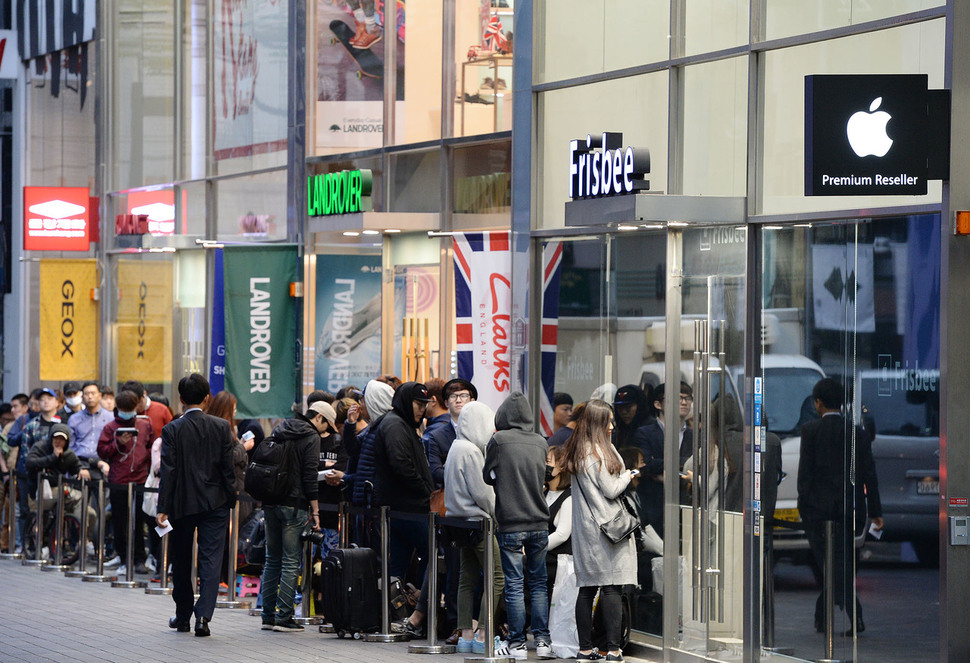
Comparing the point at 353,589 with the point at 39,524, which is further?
the point at 39,524

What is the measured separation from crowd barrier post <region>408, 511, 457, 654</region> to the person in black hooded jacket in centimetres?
45

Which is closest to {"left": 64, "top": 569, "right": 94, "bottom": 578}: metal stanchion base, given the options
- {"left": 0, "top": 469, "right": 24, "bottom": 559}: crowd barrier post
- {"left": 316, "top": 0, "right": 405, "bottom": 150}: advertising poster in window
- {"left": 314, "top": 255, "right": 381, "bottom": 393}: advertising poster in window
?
{"left": 0, "top": 469, "right": 24, "bottom": 559}: crowd barrier post

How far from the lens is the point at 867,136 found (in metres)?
9.51

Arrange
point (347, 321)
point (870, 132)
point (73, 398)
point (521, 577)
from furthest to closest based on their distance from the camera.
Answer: point (73, 398) → point (347, 321) → point (521, 577) → point (870, 132)

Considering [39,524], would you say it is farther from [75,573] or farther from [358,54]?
[358,54]

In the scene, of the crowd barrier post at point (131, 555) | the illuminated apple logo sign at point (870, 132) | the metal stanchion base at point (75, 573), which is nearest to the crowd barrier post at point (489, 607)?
the illuminated apple logo sign at point (870, 132)

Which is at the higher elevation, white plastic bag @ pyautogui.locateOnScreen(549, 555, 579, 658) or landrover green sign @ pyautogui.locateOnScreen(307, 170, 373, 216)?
landrover green sign @ pyautogui.locateOnScreen(307, 170, 373, 216)

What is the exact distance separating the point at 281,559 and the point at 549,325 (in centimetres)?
310

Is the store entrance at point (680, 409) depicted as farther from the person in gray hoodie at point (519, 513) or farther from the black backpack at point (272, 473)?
the black backpack at point (272, 473)

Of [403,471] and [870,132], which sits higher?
[870,132]

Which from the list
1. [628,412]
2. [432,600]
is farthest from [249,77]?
[432,600]

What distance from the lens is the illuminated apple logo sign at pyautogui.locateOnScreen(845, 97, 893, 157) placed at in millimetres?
9477

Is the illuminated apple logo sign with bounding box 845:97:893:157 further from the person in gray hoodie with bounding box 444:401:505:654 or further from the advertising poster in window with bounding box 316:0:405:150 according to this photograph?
the advertising poster in window with bounding box 316:0:405:150

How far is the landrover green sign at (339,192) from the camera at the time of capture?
1723cm
